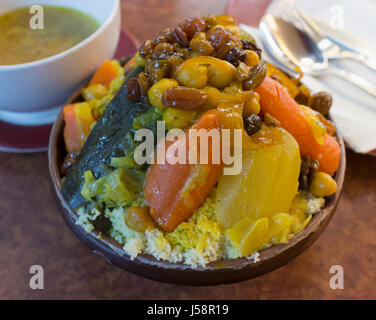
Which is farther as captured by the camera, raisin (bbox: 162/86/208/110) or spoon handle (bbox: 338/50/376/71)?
spoon handle (bbox: 338/50/376/71)

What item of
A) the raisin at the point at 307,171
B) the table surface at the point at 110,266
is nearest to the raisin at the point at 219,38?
the raisin at the point at 307,171

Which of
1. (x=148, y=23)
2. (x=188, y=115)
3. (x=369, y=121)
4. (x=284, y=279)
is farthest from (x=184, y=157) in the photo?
(x=148, y=23)

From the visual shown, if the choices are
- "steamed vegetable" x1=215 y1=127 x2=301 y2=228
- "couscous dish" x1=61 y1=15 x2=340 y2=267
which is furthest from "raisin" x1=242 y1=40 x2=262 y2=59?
"steamed vegetable" x1=215 y1=127 x2=301 y2=228

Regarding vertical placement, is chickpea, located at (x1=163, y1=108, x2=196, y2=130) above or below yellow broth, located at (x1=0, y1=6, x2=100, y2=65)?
above

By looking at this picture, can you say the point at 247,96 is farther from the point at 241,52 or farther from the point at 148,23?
the point at 148,23

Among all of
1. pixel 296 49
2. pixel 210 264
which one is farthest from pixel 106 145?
pixel 296 49

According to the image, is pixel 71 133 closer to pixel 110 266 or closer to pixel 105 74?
pixel 105 74

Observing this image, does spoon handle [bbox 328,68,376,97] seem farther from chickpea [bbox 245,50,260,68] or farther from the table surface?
chickpea [bbox 245,50,260,68]
